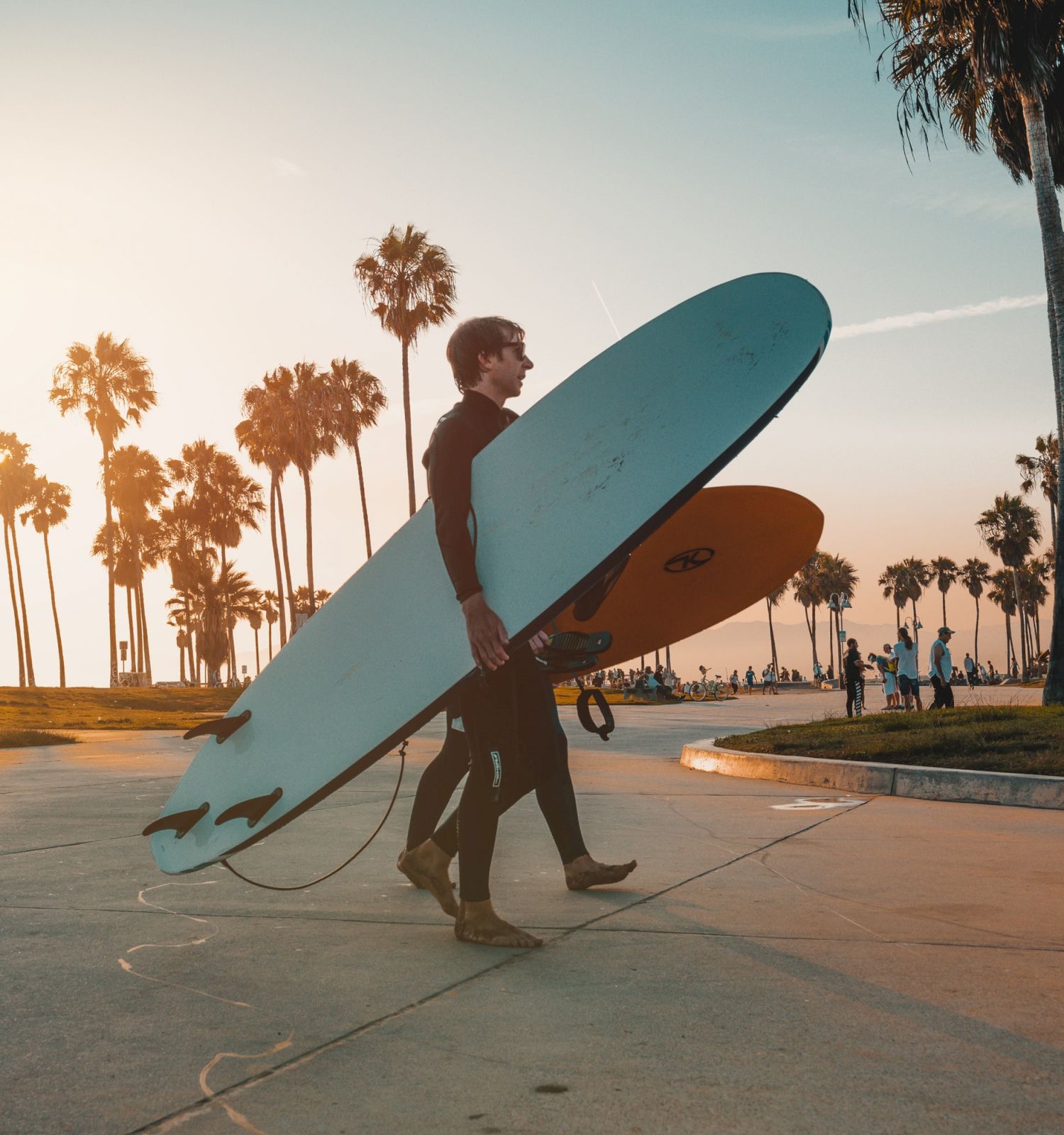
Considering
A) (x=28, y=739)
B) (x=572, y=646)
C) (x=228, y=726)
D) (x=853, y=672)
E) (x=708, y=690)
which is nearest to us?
(x=572, y=646)

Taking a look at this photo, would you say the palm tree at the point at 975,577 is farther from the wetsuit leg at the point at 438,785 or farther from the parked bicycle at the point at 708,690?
the wetsuit leg at the point at 438,785

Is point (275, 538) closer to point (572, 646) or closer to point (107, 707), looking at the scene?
point (107, 707)

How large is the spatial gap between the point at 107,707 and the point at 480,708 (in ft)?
97.2

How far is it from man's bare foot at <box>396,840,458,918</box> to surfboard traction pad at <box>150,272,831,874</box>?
541 mm

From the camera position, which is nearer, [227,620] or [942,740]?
[942,740]

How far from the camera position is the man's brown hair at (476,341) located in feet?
11.0

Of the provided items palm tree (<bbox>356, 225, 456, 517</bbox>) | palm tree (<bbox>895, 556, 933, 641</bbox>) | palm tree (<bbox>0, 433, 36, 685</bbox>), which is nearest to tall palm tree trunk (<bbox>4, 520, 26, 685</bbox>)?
palm tree (<bbox>0, 433, 36, 685</bbox>)

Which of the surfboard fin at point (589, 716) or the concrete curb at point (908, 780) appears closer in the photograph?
the surfboard fin at point (589, 716)

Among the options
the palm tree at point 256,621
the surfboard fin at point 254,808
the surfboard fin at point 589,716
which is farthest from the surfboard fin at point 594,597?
the palm tree at point 256,621

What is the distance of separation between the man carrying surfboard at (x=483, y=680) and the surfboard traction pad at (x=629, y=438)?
91mm

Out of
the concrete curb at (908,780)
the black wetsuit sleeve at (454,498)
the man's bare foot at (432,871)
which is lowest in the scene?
the concrete curb at (908,780)

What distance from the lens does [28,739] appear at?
49.1 ft

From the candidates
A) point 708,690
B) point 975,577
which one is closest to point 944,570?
point 975,577

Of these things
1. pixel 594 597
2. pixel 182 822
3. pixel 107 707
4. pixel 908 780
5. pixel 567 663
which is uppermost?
pixel 594 597
